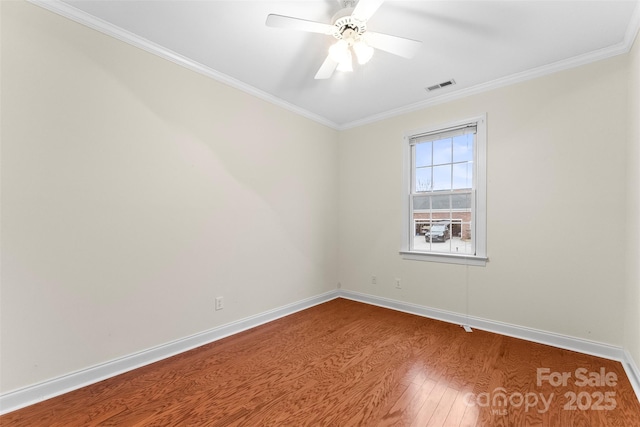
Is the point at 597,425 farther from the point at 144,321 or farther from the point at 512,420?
the point at 144,321

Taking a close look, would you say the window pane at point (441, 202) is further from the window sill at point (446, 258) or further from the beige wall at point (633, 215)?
the beige wall at point (633, 215)

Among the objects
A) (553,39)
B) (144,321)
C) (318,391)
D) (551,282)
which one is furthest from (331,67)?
(551,282)

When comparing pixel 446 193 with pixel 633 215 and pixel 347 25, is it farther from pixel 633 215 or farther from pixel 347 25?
pixel 347 25

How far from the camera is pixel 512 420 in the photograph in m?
1.63

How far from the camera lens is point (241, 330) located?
2.96 m

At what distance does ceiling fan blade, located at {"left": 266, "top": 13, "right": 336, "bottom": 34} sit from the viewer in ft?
5.41

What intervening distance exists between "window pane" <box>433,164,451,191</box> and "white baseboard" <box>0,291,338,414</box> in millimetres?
2541

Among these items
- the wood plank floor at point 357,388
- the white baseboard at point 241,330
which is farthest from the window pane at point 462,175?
the wood plank floor at point 357,388

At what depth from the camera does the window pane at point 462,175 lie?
10.4ft

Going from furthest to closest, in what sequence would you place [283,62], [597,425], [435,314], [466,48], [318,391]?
1. [435,314]
2. [283,62]
3. [466,48]
4. [318,391]
5. [597,425]

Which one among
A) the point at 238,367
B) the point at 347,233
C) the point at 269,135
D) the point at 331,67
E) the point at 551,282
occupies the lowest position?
the point at 238,367

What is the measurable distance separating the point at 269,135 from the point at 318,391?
2.68m

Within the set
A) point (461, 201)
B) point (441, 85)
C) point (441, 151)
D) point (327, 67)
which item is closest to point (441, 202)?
point (461, 201)

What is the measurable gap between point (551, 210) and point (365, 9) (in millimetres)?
2475
